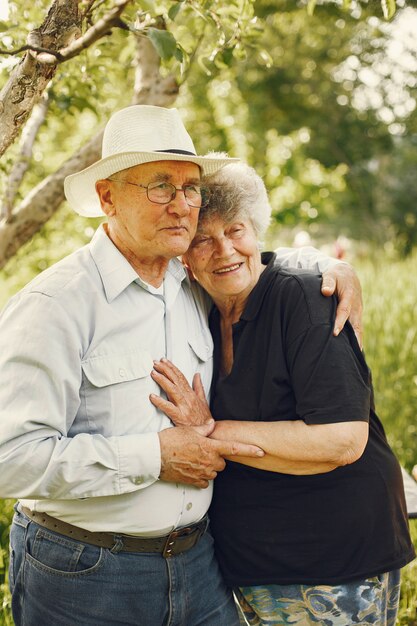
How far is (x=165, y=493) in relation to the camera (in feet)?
6.91

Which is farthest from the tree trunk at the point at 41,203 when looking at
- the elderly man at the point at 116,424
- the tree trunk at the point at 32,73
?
the tree trunk at the point at 32,73

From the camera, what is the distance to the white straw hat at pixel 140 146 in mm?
2162

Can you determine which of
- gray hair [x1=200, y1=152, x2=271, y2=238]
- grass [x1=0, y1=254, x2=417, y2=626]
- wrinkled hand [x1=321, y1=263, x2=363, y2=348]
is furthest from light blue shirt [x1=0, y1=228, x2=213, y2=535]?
grass [x1=0, y1=254, x2=417, y2=626]

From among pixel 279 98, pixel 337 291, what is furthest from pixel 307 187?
pixel 337 291

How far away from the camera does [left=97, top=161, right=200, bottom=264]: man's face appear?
218 centimetres

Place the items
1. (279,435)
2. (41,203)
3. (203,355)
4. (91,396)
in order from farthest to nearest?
(41,203) < (203,355) < (279,435) < (91,396)

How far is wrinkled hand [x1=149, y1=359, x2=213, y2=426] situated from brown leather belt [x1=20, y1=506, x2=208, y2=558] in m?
0.34

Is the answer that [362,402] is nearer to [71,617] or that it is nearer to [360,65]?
[71,617]

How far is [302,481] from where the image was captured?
2215mm

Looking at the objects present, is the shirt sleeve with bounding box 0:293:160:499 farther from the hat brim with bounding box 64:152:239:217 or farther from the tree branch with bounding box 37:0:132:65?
the tree branch with bounding box 37:0:132:65

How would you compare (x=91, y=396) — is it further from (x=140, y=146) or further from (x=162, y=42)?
(x=162, y=42)

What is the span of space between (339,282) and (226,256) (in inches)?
15.1

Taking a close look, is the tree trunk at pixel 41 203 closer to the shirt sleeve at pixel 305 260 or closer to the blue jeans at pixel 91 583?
the shirt sleeve at pixel 305 260

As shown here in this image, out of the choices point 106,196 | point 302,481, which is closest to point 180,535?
point 302,481
